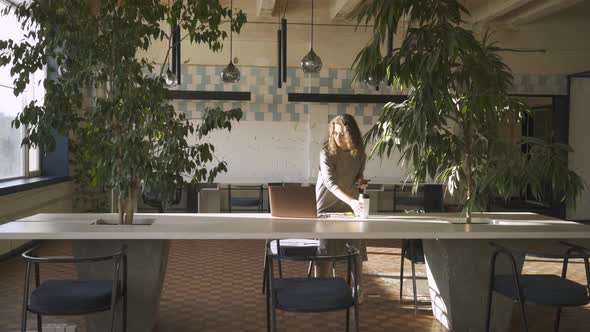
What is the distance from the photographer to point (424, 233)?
15.4 ft

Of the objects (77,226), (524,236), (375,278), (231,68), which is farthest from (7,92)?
(524,236)

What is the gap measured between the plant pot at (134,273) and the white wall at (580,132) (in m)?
10.1

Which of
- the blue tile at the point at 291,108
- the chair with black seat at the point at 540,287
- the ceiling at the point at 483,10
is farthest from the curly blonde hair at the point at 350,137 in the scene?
the blue tile at the point at 291,108

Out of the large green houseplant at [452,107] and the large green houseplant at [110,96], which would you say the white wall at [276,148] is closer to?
the large green houseplant at [452,107]

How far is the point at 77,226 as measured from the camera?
483 centimetres

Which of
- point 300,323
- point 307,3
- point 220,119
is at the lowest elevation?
point 300,323

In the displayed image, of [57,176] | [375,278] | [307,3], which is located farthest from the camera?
[307,3]

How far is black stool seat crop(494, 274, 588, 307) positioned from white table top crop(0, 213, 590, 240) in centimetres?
30

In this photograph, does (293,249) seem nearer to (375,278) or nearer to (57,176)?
(375,278)

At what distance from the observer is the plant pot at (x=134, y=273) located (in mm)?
4793

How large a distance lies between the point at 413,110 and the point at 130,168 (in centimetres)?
210

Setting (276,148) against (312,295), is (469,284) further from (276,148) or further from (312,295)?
(276,148)

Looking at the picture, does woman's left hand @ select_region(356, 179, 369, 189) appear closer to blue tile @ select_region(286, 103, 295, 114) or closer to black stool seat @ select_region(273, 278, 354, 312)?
black stool seat @ select_region(273, 278, 354, 312)

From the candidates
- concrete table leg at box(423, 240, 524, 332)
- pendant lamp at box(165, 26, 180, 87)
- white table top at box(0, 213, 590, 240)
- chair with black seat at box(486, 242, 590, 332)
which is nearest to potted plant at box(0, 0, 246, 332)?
white table top at box(0, 213, 590, 240)
